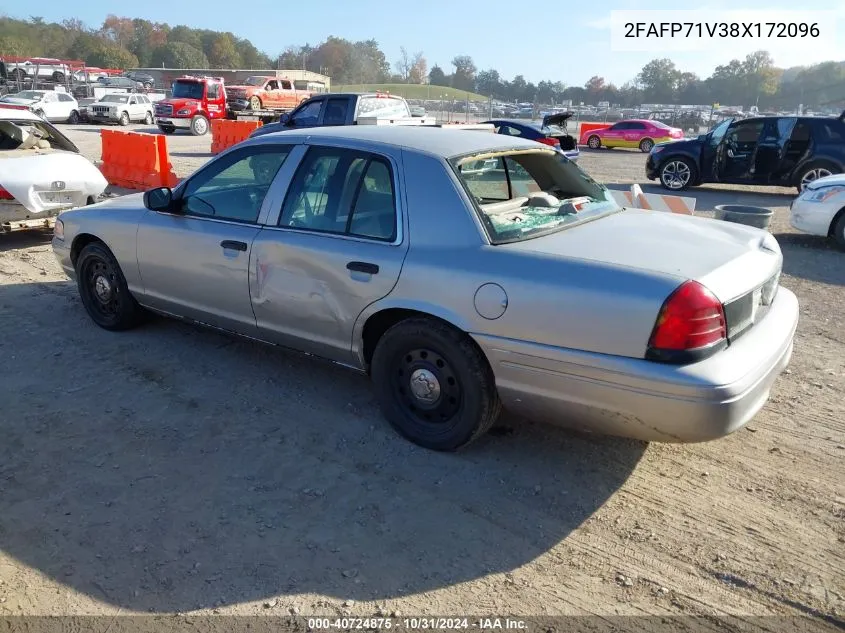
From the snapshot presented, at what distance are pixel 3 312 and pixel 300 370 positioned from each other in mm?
2948

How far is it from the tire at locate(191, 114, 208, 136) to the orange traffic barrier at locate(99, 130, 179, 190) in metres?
15.5

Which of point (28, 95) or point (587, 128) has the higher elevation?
point (28, 95)

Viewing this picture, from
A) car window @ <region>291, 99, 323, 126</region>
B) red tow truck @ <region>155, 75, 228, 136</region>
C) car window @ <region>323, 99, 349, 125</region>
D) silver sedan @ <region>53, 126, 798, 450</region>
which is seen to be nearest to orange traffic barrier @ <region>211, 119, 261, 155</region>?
car window @ <region>291, 99, 323, 126</region>

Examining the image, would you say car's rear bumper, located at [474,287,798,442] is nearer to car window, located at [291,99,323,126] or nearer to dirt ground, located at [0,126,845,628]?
dirt ground, located at [0,126,845,628]

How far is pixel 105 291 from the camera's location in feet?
17.9

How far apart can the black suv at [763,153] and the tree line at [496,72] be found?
7282 centimetres

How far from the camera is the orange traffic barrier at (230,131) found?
18.1m

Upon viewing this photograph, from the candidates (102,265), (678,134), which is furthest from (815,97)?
(102,265)

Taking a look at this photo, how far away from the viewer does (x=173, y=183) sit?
12844 millimetres

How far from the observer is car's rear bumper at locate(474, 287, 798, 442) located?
2.94 m

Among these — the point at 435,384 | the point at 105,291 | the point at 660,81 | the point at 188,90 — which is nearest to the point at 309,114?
the point at 105,291

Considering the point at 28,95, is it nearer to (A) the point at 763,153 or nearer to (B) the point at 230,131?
(B) the point at 230,131

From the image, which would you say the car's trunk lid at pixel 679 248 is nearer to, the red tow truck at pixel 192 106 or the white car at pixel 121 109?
the red tow truck at pixel 192 106

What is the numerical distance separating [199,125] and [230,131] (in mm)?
10669
